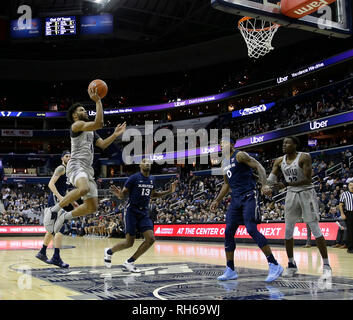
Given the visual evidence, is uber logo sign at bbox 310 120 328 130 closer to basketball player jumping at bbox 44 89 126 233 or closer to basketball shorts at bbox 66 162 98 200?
basketball player jumping at bbox 44 89 126 233

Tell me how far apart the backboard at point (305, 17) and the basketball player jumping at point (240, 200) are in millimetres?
3151

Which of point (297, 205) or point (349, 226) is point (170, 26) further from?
point (297, 205)

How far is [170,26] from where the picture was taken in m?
36.9

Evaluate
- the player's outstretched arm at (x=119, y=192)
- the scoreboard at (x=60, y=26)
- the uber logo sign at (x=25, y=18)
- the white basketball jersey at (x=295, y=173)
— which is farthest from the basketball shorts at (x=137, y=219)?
the uber logo sign at (x=25, y=18)

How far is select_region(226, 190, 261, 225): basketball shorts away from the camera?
6.27m

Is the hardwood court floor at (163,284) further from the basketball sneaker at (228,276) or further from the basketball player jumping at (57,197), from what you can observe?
the basketball player jumping at (57,197)

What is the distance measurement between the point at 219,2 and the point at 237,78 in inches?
1225

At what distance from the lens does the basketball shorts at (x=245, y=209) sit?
247 inches

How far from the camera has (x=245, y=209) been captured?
20.8 ft

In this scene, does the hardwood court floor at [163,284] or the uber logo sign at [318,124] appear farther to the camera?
the uber logo sign at [318,124]

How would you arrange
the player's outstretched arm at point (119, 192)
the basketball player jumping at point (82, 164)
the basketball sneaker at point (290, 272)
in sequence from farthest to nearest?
the player's outstretched arm at point (119, 192), the basketball sneaker at point (290, 272), the basketball player jumping at point (82, 164)

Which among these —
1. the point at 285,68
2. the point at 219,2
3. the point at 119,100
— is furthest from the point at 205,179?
the point at 219,2

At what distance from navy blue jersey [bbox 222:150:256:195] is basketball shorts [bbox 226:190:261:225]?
0.09 meters

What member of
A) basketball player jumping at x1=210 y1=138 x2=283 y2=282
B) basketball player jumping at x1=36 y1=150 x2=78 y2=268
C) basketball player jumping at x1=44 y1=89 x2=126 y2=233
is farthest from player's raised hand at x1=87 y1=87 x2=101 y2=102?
basketball player jumping at x1=36 y1=150 x2=78 y2=268
